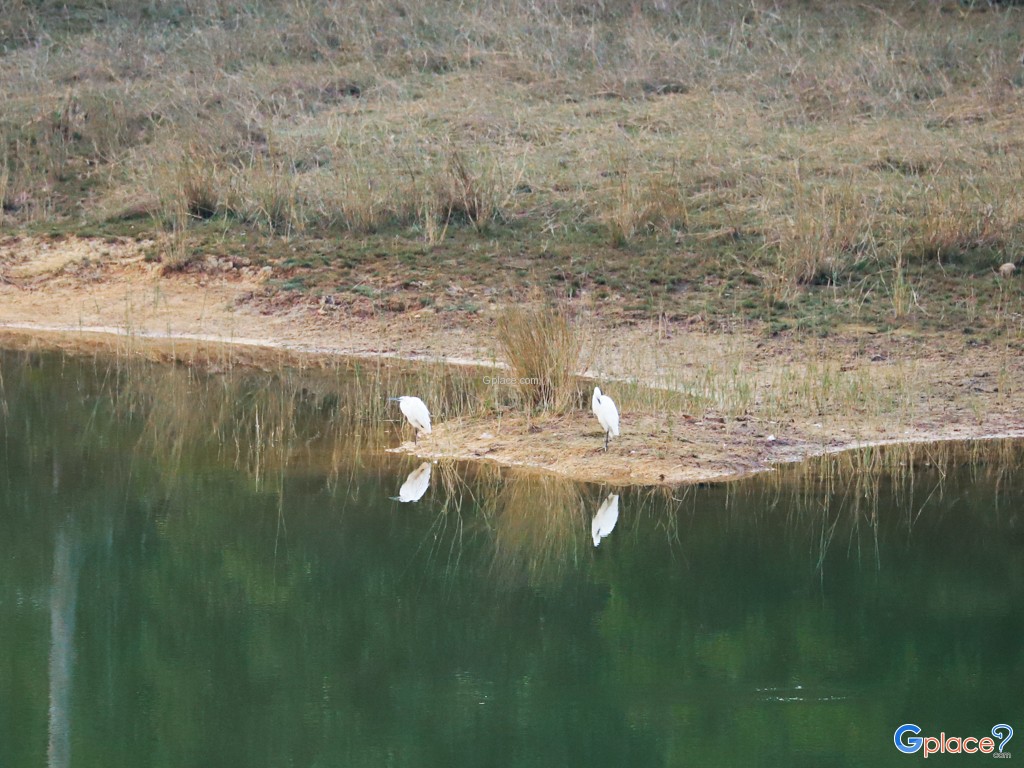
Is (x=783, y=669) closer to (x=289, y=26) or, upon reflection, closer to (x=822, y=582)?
(x=822, y=582)

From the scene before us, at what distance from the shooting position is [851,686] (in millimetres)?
4754

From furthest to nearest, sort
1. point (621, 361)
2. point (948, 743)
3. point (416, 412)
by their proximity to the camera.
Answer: point (621, 361) < point (416, 412) < point (948, 743)

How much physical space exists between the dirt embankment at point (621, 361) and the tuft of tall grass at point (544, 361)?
0.16 m

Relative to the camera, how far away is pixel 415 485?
6672mm

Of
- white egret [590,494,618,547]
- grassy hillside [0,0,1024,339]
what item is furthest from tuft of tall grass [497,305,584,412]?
grassy hillside [0,0,1024,339]

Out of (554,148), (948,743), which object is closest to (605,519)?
(948,743)

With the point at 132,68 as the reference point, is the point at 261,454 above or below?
→ below

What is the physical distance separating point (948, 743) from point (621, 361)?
4565 millimetres

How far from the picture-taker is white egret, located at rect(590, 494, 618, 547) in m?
6.09

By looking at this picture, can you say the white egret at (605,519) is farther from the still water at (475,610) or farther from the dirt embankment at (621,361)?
the dirt embankment at (621,361)

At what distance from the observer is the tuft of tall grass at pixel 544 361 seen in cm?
749

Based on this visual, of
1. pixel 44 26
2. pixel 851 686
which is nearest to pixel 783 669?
pixel 851 686

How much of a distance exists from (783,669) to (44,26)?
14474 millimetres

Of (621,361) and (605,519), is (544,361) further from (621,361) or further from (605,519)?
(605,519)
